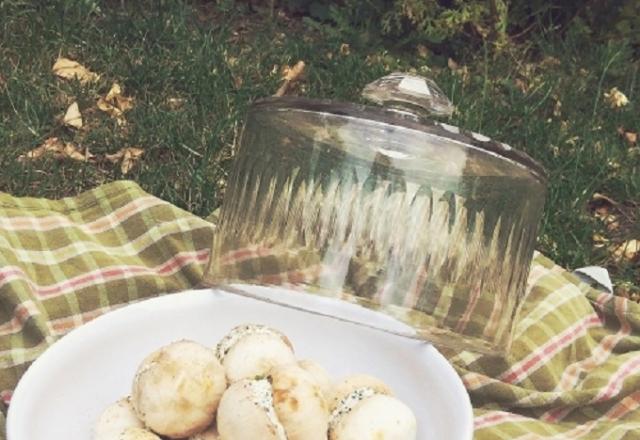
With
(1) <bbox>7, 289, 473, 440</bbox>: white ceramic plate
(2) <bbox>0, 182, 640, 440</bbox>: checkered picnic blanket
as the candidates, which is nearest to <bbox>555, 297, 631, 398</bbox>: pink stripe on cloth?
(2) <bbox>0, 182, 640, 440</bbox>: checkered picnic blanket

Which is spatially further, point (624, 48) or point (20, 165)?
point (624, 48)

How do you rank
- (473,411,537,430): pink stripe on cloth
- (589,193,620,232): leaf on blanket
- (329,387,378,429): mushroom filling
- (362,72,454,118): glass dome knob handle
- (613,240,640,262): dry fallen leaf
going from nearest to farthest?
(329,387,378,429): mushroom filling
(362,72,454,118): glass dome knob handle
(473,411,537,430): pink stripe on cloth
(613,240,640,262): dry fallen leaf
(589,193,620,232): leaf on blanket

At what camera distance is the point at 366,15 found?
10.0 feet

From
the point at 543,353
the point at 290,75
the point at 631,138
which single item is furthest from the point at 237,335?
the point at 631,138

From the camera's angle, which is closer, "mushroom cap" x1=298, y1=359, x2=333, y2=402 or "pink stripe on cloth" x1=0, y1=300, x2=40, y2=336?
"mushroom cap" x1=298, y1=359, x2=333, y2=402

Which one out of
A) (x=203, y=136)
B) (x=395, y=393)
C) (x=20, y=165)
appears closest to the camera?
(x=395, y=393)

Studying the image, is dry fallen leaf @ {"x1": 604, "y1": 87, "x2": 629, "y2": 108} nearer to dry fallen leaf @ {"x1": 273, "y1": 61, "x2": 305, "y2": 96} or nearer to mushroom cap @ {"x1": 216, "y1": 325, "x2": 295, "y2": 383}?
dry fallen leaf @ {"x1": 273, "y1": 61, "x2": 305, "y2": 96}

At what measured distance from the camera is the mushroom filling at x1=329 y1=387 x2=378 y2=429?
1126mm

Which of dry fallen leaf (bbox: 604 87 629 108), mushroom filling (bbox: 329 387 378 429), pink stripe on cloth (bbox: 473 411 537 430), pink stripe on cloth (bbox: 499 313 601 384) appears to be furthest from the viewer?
dry fallen leaf (bbox: 604 87 629 108)

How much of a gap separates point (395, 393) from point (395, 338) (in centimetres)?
7

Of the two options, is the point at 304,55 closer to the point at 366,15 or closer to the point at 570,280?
the point at 366,15

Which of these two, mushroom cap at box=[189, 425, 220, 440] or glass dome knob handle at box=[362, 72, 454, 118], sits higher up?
glass dome knob handle at box=[362, 72, 454, 118]

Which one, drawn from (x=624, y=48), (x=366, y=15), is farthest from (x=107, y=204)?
(x=624, y=48)

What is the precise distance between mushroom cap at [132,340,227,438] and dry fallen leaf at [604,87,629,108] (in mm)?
1912
